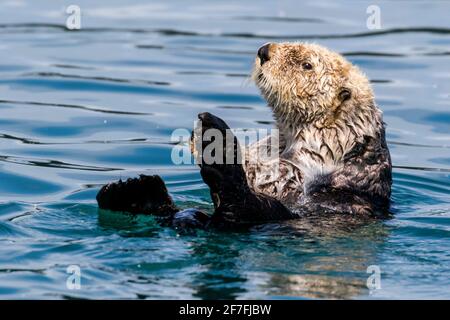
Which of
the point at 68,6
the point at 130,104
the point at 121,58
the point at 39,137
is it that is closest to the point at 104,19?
the point at 68,6

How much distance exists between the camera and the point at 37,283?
18.1ft

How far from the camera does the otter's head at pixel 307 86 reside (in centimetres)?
691

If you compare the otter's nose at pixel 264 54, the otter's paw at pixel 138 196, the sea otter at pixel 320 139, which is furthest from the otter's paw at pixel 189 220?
the otter's nose at pixel 264 54

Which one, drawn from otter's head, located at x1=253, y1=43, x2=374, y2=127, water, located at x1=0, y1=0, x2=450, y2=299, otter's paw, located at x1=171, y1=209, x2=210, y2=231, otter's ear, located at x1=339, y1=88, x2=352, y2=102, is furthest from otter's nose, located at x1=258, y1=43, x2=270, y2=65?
otter's paw, located at x1=171, y1=209, x2=210, y2=231

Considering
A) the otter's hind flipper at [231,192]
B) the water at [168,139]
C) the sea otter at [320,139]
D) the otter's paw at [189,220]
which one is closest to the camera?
the water at [168,139]

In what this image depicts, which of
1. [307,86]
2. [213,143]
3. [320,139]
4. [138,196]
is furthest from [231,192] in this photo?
[307,86]

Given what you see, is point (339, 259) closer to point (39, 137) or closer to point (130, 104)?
point (39, 137)

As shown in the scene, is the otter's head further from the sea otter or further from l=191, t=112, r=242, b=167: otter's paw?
l=191, t=112, r=242, b=167: otter's paw

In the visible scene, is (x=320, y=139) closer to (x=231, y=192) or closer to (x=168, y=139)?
(x=231, y=192)

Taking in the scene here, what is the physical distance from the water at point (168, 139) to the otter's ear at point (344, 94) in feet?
3.01

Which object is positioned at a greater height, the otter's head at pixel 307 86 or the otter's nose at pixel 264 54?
the otter's nose at pixel 264 54

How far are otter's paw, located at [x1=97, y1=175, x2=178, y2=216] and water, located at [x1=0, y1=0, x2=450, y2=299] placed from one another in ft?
0.43

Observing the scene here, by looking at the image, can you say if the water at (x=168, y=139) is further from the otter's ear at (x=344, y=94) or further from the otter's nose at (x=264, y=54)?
the otter's nose at (x=264, y=54)

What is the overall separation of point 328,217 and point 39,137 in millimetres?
4114
